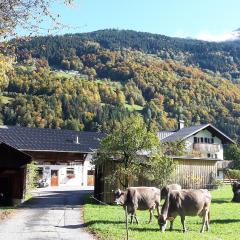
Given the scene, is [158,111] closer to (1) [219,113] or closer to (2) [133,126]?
(1) [219,113]

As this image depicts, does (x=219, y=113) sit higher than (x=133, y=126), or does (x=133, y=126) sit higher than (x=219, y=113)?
(x=219, y=113)

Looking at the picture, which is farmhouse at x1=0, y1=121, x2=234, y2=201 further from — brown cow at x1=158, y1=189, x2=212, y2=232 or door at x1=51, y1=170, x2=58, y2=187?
brown cow at x1=158, y1=189, x2=212, y2=232

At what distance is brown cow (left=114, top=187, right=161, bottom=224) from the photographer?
22.7 metres

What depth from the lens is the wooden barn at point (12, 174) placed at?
34.3m

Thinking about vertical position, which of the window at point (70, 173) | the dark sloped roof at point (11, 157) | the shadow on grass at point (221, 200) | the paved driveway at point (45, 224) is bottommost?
the paved driveway at point (45, 224)

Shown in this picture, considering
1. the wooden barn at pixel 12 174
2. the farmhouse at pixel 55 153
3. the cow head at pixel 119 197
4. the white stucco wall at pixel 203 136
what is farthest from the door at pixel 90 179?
the cow head at pixel 119 197

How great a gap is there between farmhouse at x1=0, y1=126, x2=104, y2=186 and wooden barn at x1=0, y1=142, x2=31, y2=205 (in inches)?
955

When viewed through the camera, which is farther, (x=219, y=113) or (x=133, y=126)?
(x=219, y=113)

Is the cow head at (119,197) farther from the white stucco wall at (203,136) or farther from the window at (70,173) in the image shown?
the white stucco wall at (203,136)

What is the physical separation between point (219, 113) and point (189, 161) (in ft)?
429

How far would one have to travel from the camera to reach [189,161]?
45375mm

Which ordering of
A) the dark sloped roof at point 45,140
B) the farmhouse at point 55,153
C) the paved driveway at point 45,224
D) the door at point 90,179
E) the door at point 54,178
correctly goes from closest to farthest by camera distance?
the paved driveway at point 45,224, the door at point 54,178, the farmhouse at point 55,153, the dark sloped roof at point 45,140, the door at point 90,179

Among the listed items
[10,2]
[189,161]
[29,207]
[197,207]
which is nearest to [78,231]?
[197,207]

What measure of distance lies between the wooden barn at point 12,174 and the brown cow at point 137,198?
512 inches
